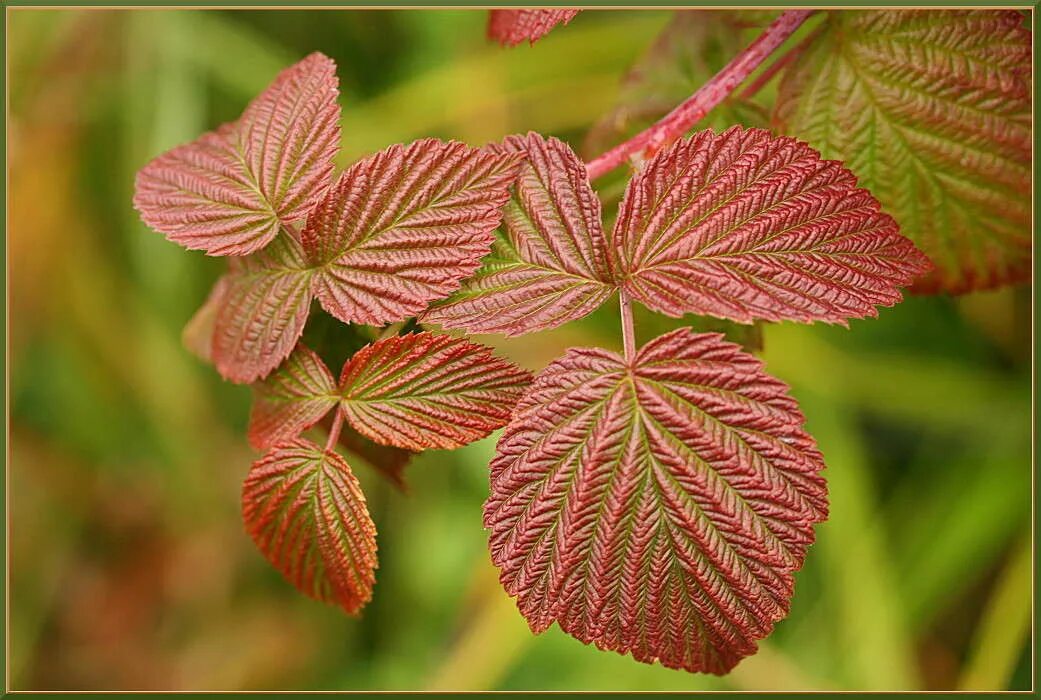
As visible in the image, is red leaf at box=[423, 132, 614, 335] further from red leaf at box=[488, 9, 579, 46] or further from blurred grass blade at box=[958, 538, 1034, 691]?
blurred grass blade at box=[958, 538, 1034, 691]

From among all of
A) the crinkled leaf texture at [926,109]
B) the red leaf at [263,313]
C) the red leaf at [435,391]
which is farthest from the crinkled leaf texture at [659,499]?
the crinkled leaf texture at [926,109]

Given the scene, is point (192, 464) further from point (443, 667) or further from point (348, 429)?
point (348, 429)

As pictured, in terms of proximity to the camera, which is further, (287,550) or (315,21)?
(315,21)

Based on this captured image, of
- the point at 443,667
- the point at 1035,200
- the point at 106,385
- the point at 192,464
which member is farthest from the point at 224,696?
the point at 1035,200

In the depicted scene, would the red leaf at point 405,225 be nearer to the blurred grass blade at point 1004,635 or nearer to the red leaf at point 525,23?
Answer: the red leaf at point 525,23

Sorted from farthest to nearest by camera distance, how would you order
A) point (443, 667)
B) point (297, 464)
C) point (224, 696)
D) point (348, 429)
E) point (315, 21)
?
1. point (315, 21)
2. point (443, 667)
3. point (224, 696)
4. point (348, 429)
5. point (297, 464)

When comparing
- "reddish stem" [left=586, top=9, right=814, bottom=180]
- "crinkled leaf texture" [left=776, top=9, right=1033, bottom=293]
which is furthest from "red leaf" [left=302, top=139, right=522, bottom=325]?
"crinkled leaf texture" [left=776, top=9, right=1033, bottom=293]

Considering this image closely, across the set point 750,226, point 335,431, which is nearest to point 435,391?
point 335,431
